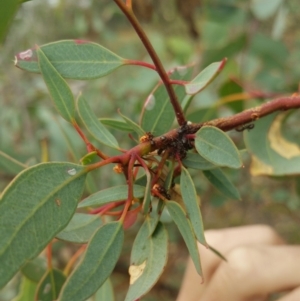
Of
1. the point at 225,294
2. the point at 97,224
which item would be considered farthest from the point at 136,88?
the point at 97,224

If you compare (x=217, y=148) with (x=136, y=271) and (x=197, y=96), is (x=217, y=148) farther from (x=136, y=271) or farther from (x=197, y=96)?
(x=197, y=96)

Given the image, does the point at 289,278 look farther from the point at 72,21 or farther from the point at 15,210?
the point at 72,21

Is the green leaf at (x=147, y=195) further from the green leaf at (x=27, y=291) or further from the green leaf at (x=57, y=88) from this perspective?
the green leaf at (x=27, y=291)

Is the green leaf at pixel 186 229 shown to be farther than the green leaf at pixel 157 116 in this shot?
No

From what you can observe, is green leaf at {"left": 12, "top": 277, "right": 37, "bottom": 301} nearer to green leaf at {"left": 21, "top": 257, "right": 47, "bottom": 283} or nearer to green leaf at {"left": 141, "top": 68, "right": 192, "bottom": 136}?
green leaf at {"left": 21, "top": 257, "right": 47, "bottom": 283}

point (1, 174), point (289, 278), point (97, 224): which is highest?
point (97, 224)

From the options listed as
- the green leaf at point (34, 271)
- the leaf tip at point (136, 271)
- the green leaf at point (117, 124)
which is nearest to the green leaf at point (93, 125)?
the green leaf at point (117, 124)

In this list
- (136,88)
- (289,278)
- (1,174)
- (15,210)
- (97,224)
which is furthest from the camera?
(136,88)
